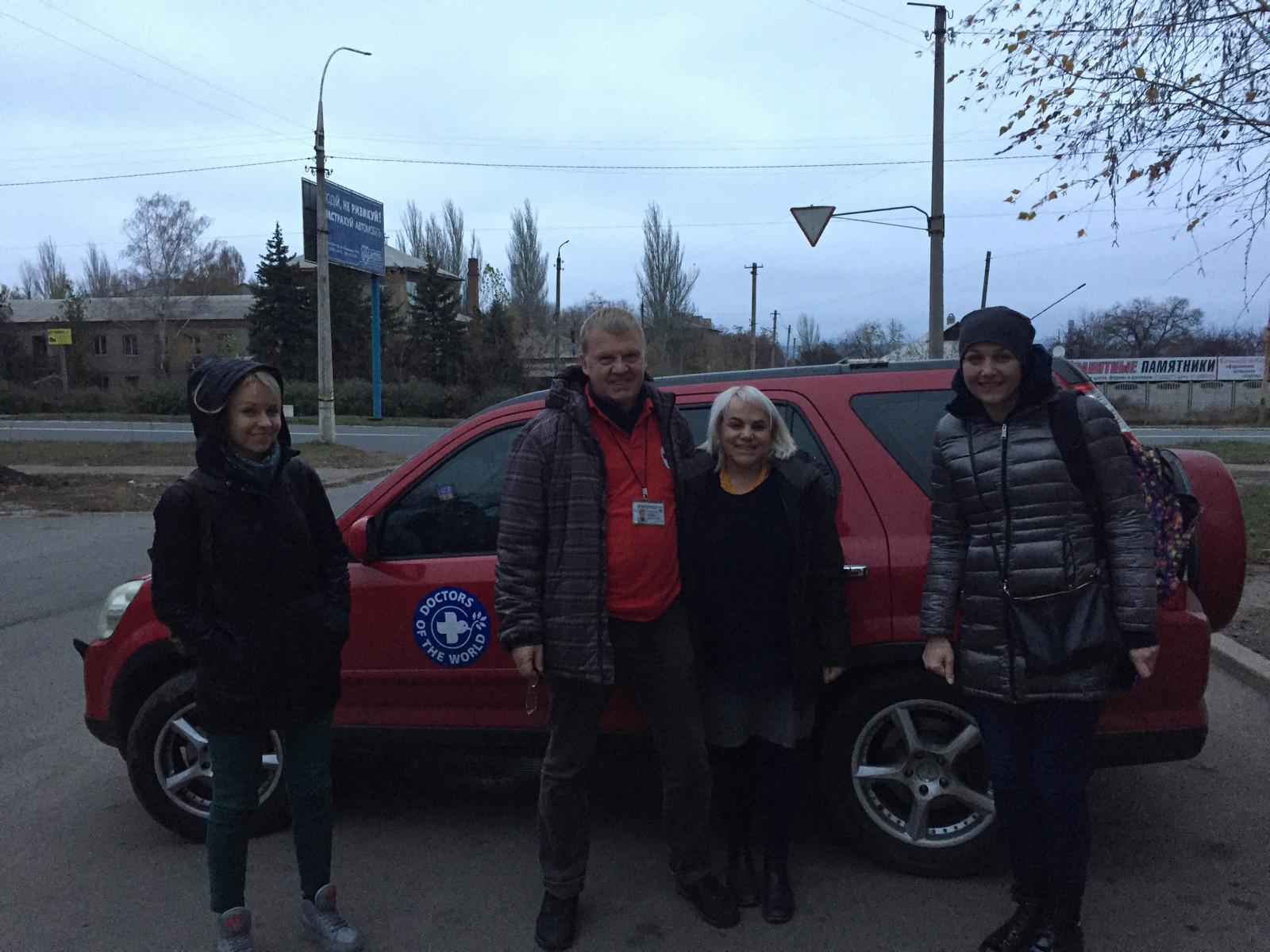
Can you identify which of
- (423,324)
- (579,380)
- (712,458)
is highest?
(423,324)

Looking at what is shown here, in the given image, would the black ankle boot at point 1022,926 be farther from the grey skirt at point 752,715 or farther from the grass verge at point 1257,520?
the grass verge at point 1257,520

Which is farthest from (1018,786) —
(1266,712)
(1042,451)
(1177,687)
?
(1266,712)

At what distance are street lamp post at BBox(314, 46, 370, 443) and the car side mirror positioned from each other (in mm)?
18693

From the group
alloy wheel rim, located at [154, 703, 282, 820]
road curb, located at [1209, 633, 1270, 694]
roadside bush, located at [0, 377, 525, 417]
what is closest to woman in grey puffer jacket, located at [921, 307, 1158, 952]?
alloy wheel rim, located at [154, 703, 282, 820]

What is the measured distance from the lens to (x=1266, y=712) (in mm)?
5109

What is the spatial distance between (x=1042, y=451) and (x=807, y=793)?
74.2 inches

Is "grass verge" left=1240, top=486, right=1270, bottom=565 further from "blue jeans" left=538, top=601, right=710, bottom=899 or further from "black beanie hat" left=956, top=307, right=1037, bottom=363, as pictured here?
"blue jeans" left=538, top=601, right=710, bottom=899

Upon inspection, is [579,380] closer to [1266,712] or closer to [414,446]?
[1266,712]

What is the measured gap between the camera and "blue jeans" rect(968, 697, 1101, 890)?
2.76 m

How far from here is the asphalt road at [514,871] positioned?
3072 mm

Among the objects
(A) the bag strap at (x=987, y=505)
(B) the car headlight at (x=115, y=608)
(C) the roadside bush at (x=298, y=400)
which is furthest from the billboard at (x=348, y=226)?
(A) the bag strap at (x=987, y=505)

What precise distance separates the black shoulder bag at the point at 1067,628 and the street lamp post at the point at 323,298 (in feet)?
66.1

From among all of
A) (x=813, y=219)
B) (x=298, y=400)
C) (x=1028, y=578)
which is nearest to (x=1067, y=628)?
(x=1028, y=578)

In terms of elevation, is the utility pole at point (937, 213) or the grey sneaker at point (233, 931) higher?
the utility pole at point (937, 213)
